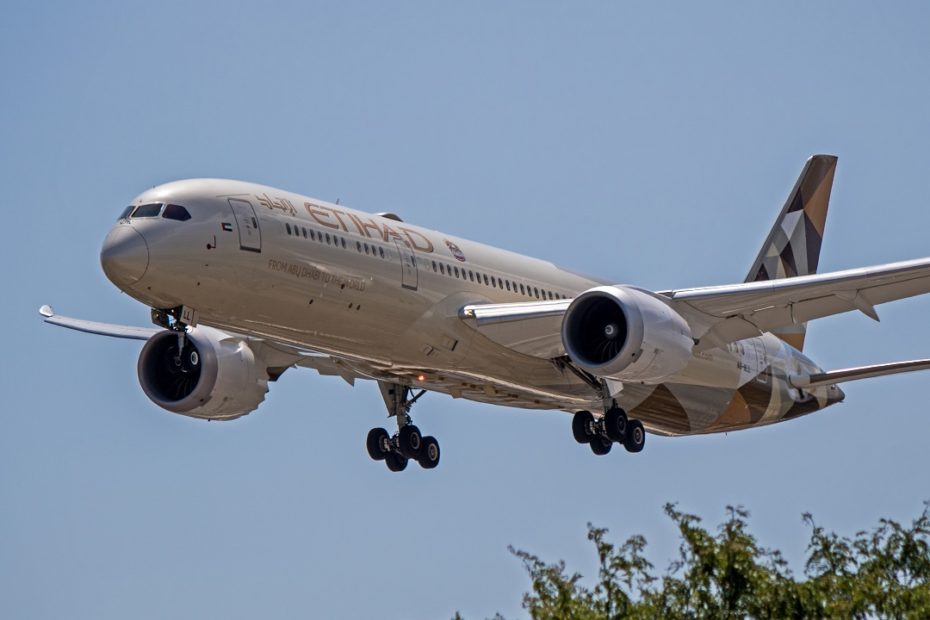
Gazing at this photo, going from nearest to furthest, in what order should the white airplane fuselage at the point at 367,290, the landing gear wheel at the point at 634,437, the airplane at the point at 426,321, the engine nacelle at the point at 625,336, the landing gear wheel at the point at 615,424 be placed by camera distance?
the white airplane fuselage at the point at 367,290
the airplane at the point at 426,321
the engine nacelle at the point at 625,336
the landing gear wheel at the point at 615,424
the landing gear wheel at the point at 634,437

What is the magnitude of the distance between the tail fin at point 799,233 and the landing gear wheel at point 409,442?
12039mm

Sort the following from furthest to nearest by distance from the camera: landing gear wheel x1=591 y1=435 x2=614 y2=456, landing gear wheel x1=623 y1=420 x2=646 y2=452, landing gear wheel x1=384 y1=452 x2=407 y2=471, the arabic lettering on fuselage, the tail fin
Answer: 1. the tail fin
2. landing gear wheel x1=384 y1=452 x2=407 y2=471
3. landing gear wheel x1=591 y1=435 x2=614 y2=456
4. landing gear wheel x1=623 y1=420 x2=646 y2=452
5. the arabic lettering on fuselage

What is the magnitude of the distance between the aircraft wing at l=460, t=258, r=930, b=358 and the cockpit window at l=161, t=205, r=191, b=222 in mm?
7285

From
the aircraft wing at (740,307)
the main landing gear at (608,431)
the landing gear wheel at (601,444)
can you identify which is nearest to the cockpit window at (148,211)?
the aircraft wing at (740,307)

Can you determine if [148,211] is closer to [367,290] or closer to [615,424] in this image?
[367,290]

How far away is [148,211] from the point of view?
105 ft

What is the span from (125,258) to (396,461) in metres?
12.2

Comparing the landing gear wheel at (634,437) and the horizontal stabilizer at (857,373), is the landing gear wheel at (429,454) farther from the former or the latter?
the horizontal stabilizer at (857,373)

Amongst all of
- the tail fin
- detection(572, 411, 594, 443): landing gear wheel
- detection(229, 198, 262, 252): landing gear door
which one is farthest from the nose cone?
the tail fin

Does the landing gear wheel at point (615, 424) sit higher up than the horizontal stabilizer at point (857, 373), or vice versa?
the horizontal stabilizer at point (857, 373)

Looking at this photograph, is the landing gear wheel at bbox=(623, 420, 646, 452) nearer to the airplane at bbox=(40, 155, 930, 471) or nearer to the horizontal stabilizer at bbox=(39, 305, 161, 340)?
the airplane at bbox=(40, 155, 930, 471)

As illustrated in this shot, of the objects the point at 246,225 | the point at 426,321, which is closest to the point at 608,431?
the point at 426,321

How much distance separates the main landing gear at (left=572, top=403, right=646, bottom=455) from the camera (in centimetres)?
3978

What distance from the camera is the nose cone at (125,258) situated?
3105cm
